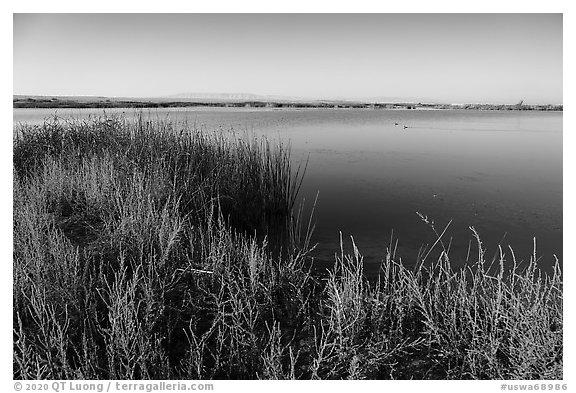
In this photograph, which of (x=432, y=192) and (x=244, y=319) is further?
(x=432, y=192)

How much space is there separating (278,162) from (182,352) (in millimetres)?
4060

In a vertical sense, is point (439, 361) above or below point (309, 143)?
below

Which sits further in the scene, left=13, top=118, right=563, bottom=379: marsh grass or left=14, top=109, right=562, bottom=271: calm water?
left=14, top=109, right=562, bottom=271: calm water

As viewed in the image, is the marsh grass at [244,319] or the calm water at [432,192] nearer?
the marsh grass at [244,319]

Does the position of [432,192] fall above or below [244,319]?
above

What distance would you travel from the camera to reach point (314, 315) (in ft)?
11.4

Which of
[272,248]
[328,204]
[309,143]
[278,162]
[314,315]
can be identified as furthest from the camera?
[309,143]
